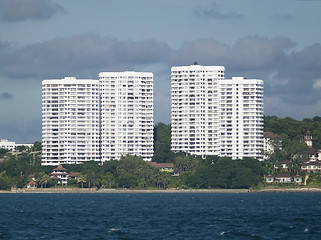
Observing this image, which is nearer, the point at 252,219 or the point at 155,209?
the point at 252,219

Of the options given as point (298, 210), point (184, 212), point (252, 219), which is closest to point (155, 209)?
point (184, 212)

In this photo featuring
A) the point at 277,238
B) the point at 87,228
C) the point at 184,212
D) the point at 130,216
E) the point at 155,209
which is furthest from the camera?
the point at 155,209

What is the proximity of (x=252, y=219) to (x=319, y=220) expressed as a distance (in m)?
10.1

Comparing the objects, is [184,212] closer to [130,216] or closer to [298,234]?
[130,216]

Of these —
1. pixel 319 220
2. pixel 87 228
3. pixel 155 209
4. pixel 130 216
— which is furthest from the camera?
pixel 155 209

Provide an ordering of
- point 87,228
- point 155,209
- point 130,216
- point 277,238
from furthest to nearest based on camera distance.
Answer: point 155,209, point 130,216, point 87,228, point 277,238

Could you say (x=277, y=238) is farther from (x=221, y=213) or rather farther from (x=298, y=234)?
(x=221, y=213)

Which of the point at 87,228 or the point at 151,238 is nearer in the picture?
the point at 151,238

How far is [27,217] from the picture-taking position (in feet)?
506

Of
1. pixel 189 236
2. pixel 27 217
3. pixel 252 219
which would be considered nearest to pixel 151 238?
pixel 189 236

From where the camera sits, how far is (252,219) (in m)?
142

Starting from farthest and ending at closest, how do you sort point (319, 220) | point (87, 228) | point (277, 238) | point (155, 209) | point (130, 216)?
1. point (155, 209)
2. point (130, 216)
3. point (319, 220)
4. point (87, 228)
5. point (277, 238)

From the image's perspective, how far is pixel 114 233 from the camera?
4594 inches

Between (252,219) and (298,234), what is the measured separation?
27251mm
